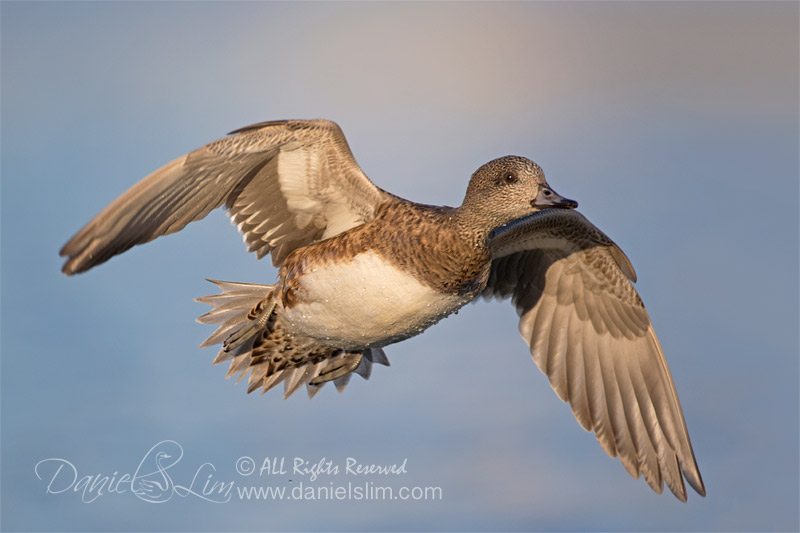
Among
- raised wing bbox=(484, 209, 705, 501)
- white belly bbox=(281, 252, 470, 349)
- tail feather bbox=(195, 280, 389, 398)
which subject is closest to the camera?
white belly bbox=(281, 252, 470, 349)

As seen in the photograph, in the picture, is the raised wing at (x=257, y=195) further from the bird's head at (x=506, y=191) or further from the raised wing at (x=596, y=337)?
the raised wing at (x=596, y=337)

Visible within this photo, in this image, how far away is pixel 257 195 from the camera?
273 inches

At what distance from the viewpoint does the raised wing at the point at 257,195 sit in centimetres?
578

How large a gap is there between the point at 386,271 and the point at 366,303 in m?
0.28

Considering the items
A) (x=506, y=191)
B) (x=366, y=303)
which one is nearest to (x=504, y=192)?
(x=506, y=191)

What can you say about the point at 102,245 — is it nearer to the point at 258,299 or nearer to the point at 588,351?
the point at 258,299

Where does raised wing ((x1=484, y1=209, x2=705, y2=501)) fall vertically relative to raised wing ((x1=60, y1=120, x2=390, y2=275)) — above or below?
below

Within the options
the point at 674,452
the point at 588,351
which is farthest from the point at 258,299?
the point at 674,452

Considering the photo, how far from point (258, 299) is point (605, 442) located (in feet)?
10.3

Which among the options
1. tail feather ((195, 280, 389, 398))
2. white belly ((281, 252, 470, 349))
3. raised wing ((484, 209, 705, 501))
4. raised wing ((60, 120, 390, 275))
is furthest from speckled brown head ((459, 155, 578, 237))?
tail feather ((195, 280, 389, 398))

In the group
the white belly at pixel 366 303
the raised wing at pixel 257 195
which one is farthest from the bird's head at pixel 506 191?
the raised wing at pixel 257 195

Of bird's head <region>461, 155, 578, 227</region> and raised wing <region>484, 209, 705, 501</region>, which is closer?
bird's head <region>461, 155, 578, 227</region>

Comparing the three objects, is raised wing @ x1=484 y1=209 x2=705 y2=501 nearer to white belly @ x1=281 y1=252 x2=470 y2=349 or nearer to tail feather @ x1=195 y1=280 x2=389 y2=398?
white belly @ x1=281 y1=252 x2=470 y2=349

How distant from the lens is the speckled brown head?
616 centimetres
